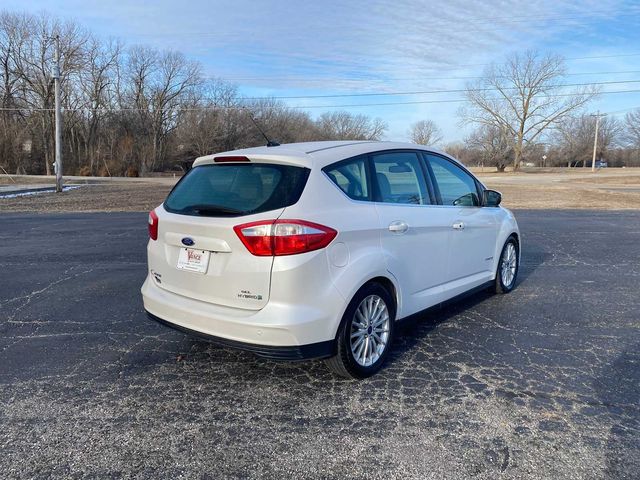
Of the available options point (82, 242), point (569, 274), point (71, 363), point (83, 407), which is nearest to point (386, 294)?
point (83, 407)

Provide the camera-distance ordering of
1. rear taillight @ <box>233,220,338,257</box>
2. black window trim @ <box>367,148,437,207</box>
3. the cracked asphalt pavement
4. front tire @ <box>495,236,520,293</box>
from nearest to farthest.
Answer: the cracked asphalt pavement, rear taillight @ <box>233,220,338,257</box>, black window trim @ <box>367,148,437,207</box>, front tire @ <box>495,236,520,293</box>

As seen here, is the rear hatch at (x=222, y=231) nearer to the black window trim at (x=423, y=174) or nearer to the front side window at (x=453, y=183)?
the black window trim at (x=423, y=174)

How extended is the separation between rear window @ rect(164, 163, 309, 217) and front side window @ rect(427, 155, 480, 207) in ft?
5.74

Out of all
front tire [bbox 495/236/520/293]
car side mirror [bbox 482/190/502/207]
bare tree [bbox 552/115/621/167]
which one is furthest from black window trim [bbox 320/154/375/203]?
bare tree [bbox 552/115/621/167]

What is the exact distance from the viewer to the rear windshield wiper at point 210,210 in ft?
10.6

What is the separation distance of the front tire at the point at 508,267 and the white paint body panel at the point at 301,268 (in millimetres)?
1808

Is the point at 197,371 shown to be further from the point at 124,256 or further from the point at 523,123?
the point at 523,123

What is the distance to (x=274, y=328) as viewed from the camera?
Answer: 304 centimetres

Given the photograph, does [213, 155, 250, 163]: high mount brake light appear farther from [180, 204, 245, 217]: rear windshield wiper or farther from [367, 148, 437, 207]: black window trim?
[367, 148, 437, 207]: black window trim

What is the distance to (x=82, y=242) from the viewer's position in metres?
9.37

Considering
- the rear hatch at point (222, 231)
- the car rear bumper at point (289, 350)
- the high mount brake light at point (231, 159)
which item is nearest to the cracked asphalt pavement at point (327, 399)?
the car rear bumper at point (289, 350)

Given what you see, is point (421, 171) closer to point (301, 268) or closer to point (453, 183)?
point (453, 183)

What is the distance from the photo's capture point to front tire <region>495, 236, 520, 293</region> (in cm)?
562

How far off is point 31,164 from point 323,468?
6052 centimetres
